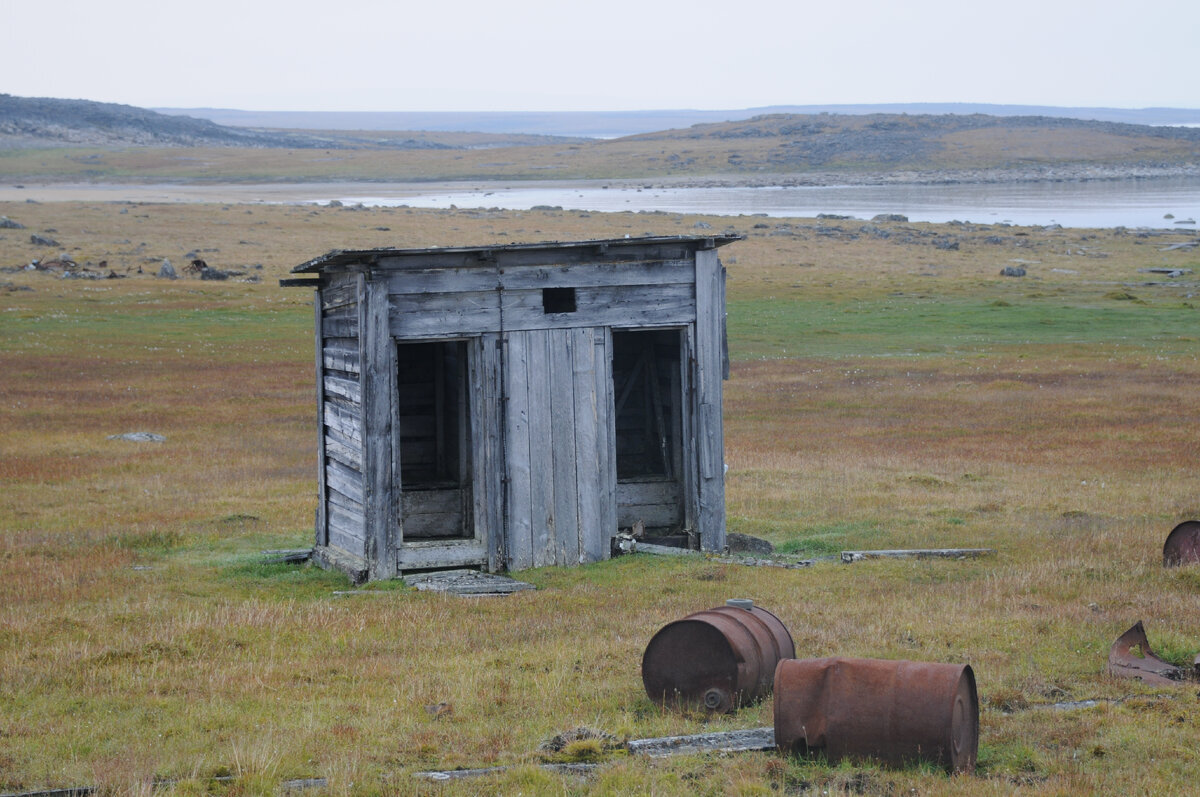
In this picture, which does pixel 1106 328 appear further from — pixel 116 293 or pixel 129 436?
pixel 116 293

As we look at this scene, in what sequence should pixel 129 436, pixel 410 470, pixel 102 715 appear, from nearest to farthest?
pixel 102 715 < pixel 410 470 < pixel 129 436

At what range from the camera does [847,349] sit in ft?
144

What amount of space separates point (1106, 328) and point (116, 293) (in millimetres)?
41615

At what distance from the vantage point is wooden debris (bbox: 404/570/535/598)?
1380cm

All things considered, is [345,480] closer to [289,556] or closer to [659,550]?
[289,556]

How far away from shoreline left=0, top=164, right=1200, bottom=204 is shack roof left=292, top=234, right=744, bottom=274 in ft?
378

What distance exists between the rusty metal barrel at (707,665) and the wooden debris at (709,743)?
1.89ft

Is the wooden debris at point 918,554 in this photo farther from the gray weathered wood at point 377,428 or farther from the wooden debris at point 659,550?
the gray weathered wood at point 377,428

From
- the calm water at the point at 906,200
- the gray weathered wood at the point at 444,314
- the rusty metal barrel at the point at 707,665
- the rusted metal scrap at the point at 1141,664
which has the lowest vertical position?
the rusted metal scrap at the point at 1141,664

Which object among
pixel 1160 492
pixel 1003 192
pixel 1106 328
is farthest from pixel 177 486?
pixel 1003 192

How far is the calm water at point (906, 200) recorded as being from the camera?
11050cm

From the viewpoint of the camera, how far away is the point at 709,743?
8008mm

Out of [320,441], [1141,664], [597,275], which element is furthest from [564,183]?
[1141,664]

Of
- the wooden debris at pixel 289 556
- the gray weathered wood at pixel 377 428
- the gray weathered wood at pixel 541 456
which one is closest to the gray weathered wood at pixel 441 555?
the gray weathered wood at pixel 377 428
